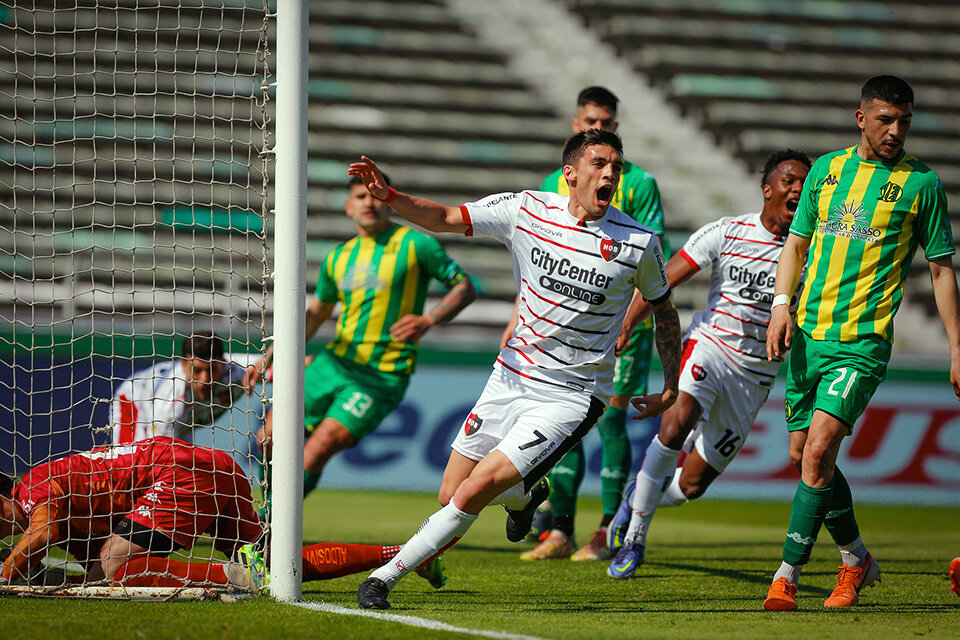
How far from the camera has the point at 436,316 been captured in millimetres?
6379

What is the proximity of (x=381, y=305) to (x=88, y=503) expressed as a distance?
7.84 feet

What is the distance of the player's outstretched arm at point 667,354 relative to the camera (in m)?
4.64

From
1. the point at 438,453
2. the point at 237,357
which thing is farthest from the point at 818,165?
the point at 438,453

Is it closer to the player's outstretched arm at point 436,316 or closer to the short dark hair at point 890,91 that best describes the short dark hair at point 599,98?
the player's outstretched arm at point 436,316

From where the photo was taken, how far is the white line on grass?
11.9 feet

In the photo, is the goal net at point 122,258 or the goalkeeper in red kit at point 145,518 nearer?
the goalkeeper in red kit at point 145,518

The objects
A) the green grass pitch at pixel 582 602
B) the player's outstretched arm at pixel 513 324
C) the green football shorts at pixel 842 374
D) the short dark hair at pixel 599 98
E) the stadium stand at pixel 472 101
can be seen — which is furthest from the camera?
the stadium stand at pixel 472 101

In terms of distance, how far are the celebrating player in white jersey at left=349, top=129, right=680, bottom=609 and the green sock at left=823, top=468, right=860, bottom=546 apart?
0.93 meters

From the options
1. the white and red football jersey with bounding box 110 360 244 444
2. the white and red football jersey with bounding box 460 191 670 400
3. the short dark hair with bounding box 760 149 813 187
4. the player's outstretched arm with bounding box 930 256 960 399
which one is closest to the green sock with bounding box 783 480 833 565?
the player's outstretched arm with bounding box 930 256 960 399

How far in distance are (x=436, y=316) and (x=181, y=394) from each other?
59.5 inches

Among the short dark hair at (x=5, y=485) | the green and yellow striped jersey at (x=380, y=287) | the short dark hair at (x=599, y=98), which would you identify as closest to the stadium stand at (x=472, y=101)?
the green and yellow striped jersey at (x=380, y=287)

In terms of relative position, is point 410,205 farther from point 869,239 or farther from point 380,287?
point 380,287

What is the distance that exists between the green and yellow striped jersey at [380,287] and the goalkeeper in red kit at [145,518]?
5.95 feet

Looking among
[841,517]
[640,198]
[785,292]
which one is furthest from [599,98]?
[841,517]
